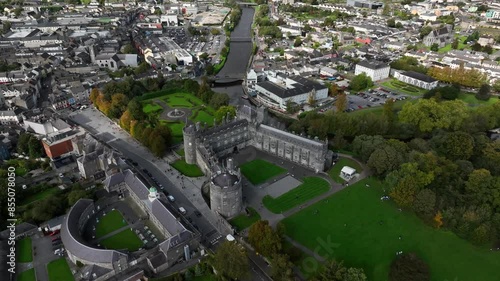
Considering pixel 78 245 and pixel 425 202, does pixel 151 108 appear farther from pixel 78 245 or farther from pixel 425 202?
pixel 425 202

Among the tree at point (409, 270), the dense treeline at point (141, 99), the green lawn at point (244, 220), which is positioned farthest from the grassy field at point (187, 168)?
the tree at point (409, 270)

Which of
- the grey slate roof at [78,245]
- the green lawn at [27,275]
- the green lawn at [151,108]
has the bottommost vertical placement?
the green lawn at [27,275]

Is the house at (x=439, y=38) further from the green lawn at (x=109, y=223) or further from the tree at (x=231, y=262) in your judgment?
the green lawn at (x=109, y=223)

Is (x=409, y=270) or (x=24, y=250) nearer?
(x=409, y=270)

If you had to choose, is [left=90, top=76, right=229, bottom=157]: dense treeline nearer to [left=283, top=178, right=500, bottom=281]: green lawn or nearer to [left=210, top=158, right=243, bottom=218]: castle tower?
[left=210, top=158, right=243, bottom=218]: castle tower

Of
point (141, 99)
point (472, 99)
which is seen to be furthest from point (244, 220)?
point (472, 99)

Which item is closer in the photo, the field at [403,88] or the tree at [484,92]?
the tree at [484,92]
